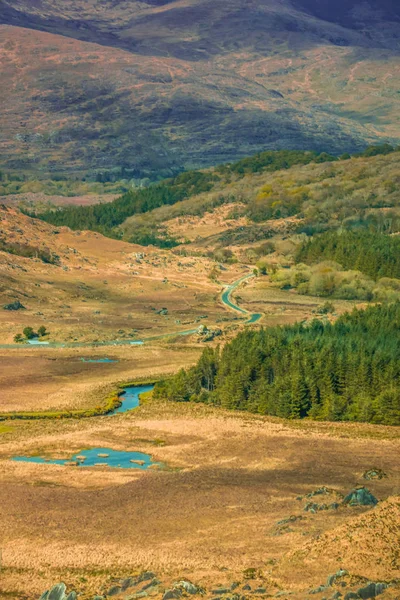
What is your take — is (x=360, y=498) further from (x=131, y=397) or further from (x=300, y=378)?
(x=131, y=397)

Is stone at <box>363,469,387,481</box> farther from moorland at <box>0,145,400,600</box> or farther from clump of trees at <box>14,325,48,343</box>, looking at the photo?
clump of trees at <box>14,325,48,343</box>

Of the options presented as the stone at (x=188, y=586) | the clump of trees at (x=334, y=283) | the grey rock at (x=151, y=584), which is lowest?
the clump of trees at (x=334, y=283)

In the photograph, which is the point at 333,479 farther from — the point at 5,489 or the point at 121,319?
the point at 121,319

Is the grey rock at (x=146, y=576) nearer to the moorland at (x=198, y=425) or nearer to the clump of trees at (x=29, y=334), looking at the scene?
the moorland at (x=198, y=425)

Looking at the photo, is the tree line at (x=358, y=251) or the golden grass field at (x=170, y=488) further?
the tree line at (x=358, y=251)

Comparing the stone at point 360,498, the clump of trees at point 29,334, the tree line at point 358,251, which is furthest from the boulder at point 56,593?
the tree line at point 358,251

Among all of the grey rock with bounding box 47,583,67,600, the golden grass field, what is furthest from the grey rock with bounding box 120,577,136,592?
the grey rock with bounding box 47,583,67,600

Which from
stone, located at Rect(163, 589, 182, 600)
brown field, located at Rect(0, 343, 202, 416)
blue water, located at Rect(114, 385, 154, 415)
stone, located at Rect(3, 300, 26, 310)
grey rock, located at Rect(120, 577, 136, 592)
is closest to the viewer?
stone, located at Rect(163, 589, 182, 600)

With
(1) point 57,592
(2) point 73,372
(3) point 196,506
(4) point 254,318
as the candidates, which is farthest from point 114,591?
(4) point 254,318
